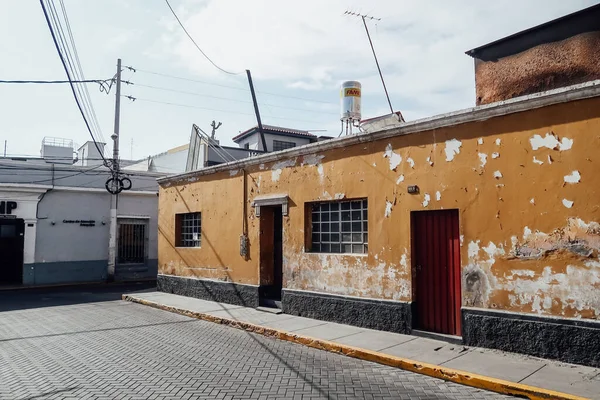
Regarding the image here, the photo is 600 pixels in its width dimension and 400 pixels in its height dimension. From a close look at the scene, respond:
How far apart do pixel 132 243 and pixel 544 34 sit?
18.9m

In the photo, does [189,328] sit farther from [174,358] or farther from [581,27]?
[581,27]

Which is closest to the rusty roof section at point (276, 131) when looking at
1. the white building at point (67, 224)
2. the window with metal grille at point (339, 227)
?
the white building at point (67, 224)

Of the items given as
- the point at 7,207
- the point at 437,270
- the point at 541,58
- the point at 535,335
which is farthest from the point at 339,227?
the point at 7,207

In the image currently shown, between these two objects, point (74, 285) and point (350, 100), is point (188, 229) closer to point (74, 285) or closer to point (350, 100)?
point (350, 100)

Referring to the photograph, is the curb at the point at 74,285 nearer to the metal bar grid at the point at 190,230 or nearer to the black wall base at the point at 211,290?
the black wall base at the point at 211,290

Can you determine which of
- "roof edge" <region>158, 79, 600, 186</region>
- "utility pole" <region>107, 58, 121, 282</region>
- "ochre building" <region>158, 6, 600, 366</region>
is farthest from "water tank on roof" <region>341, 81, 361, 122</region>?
"utility pole" <region>107, 58, 121, 282</region>

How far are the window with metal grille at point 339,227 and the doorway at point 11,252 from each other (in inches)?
614

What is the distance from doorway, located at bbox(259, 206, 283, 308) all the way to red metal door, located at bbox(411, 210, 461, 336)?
4314 mm

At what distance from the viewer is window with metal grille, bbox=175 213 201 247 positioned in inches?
567

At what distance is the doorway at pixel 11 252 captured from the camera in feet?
65.5

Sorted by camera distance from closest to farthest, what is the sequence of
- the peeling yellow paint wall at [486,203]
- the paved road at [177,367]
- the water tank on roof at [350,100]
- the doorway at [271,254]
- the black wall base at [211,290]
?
the paved road at [177,367]
the peeling yellow paint wall at [486,203]
the doorway at [271,254]
the black wall base at [211,290]
the water tank on roof at [350,100]

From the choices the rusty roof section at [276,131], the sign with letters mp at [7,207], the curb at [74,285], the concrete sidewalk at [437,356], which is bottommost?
the curb at [74,285]

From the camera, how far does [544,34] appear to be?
802 centimetres

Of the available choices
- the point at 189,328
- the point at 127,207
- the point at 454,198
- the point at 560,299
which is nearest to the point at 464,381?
the point at 560,299
